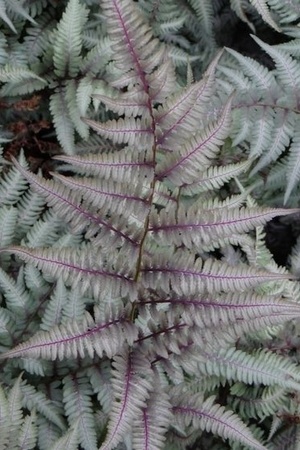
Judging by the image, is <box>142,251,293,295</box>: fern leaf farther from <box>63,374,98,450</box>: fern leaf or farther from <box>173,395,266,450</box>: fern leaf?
<box>63,374,98,450</box>: fern leaf

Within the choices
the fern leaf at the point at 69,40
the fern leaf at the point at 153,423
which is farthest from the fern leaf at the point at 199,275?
the fern leaf at the point at 69,40

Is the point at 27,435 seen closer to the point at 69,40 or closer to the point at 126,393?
the point at 126,393

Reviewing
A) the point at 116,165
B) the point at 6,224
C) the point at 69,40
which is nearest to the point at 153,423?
the point at 116,165

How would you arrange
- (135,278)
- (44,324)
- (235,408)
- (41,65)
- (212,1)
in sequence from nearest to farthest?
(135,278), (44,324), (235,408), (41,65), (212,1)

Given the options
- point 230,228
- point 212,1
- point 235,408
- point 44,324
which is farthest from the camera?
point 212,1

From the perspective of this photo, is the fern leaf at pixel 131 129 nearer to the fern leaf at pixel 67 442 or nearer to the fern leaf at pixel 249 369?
the fern leaf at pixel 67 442

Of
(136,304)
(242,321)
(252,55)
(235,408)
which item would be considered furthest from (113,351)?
(252,55)

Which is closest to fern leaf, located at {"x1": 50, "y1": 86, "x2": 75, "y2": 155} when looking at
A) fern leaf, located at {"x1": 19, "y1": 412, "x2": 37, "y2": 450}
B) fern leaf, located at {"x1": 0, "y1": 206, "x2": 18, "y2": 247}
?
fern leaf, located at {"x1": 0, "y1": 206, "x2": 18, "y2": 247}

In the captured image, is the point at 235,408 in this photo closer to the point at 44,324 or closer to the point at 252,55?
the point at 44,324
